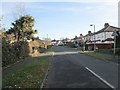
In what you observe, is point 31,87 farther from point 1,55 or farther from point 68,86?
point 1,55

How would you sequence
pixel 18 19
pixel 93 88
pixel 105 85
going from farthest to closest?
pixel 18 19 → pixel 105 85 → pixel 93 88

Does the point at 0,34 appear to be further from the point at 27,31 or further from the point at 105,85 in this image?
the point at 27,31

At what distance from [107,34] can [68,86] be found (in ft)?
263

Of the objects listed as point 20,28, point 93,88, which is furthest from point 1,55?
point 20,28

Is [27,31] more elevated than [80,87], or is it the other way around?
[27,31]

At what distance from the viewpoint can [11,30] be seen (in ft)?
168

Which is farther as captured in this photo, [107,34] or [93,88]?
[107,34]

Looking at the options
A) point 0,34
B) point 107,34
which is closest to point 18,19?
point 0,34

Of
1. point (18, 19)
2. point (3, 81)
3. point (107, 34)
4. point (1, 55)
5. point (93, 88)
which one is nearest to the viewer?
point (93, 88)

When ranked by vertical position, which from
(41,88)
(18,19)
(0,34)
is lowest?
(41,88)

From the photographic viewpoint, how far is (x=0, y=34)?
21672 millimetres

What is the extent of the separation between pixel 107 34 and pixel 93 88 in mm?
80605

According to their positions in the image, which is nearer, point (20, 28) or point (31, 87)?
point (31, 87)

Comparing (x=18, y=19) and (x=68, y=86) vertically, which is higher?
(x=18, y=19)
